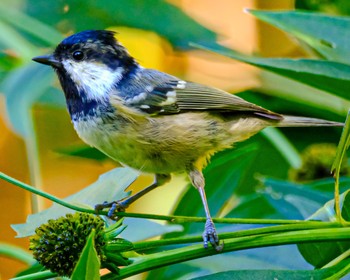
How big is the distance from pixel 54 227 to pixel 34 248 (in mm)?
40

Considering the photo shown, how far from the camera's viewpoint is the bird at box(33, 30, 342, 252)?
1635 mm

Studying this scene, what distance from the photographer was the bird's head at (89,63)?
5.87 feet

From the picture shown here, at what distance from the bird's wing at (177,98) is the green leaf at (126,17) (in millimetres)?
292

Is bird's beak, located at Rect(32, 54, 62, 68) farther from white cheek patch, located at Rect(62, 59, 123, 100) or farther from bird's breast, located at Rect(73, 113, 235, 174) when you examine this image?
bird's breast, located at Rect(73, 113, 235, 174)

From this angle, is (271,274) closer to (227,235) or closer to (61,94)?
(227,235)

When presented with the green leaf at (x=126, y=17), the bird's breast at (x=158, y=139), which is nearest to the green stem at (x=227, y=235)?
the bird's breast at (x=158, y=139)

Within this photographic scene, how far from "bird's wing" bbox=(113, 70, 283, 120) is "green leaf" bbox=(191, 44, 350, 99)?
0.59 ft

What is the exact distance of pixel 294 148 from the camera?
196 centimetres

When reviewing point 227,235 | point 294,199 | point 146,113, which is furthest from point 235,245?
point 146,113

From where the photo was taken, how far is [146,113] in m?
1.71

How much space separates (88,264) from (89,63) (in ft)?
3.33

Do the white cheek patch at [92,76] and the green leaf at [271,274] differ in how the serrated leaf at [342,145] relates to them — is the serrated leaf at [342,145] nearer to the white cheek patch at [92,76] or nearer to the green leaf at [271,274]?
the green leaf at [271,274]

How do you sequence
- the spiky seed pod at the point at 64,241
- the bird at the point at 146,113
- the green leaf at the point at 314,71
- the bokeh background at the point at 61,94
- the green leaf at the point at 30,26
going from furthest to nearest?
the green leaf at the point at 30,26 → the bokeh background at the point at 61,94 → the bird at the point at 146,113 → the green leaf at the point at 314,71 → the spiky seed pod at the point at 64,241

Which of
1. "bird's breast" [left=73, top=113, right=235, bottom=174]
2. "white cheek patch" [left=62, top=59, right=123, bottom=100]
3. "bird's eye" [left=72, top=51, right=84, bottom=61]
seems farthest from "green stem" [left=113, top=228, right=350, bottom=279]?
"bird's eye" [left=72, top=51, right=84, bottom=61]
